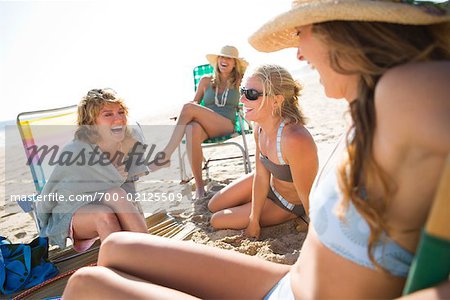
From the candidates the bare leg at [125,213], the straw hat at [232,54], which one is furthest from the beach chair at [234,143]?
the bare leg at [125,213]

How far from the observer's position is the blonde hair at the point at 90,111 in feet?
10.4

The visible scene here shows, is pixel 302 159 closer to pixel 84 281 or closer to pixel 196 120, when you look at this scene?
pixel 84 281

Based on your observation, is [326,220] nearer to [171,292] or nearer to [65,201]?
[171,292]

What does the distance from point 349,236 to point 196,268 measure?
0.60m

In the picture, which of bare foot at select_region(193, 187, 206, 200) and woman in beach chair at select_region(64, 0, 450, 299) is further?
bare foot at select_region(193, 187, 206, 200)

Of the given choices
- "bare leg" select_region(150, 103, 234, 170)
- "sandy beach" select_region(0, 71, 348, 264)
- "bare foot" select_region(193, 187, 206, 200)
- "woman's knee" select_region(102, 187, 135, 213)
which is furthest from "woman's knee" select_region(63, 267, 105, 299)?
"bare leg" select_region(150, 103, 234, 170)

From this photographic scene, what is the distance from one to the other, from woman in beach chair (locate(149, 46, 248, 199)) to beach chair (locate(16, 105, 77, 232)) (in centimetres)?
101

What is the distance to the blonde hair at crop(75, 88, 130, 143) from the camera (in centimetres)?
316

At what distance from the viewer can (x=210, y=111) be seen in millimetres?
4668

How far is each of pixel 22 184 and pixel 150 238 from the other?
20.7ft

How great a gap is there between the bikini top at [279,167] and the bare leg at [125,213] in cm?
105

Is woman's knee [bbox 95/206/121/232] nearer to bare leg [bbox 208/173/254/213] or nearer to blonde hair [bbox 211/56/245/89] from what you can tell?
bare leg [bbox 208/173/254/213]

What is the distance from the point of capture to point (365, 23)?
101 cm

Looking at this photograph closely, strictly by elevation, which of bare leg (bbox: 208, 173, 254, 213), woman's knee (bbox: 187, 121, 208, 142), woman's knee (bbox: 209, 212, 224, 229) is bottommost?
woman's knee (bbox: 209, 212, 224, 229)
